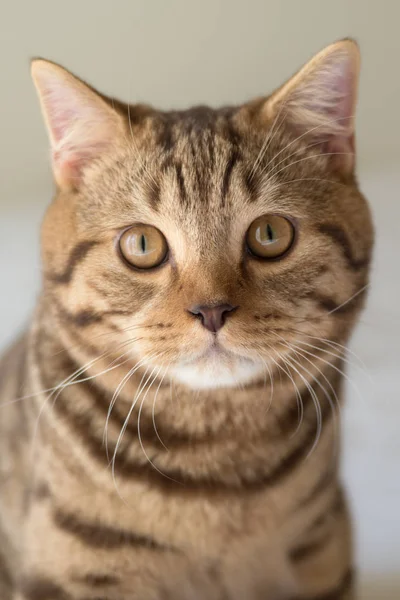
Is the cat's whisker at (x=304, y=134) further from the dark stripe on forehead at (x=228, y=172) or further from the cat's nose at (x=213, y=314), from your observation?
the cat's nose at (x=213, y=314)

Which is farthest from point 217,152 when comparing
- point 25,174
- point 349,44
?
point 25,174

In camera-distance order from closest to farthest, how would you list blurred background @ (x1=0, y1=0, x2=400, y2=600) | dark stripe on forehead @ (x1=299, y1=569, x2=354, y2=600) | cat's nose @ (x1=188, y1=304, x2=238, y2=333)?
cat's nose @ (x1=188, y1=304, x2=238, y2=333)
dark stripe on forehead @ (x1=299, y1=569, x2=354, y2=600)
blurred background @ (x1=0, y1=0, x2=400, y2=600)

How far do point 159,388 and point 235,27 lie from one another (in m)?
0.74

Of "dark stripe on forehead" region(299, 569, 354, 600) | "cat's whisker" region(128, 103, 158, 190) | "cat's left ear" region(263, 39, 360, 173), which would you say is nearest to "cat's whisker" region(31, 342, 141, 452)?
"cat's whisker" region(128, 103, 158, 190)

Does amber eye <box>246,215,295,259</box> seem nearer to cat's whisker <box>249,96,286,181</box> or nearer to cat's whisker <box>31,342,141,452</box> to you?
cat's whisker <box>249,96,286,181</box>

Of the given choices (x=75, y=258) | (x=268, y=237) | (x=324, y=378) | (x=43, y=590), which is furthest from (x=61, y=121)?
(x=43, y=590)

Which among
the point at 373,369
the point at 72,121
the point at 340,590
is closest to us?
the point at 72,121

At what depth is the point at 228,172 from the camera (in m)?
0.92

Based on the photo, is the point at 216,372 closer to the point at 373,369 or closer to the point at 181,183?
the point at 181,183

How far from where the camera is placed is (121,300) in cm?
92

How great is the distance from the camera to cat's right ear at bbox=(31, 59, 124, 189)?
902 mm

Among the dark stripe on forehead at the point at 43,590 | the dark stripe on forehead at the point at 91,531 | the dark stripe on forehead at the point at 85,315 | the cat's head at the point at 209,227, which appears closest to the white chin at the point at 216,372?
the cat's head at the point at 209,227

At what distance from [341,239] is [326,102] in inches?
7.2

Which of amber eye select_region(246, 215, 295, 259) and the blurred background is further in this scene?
the blurred background
